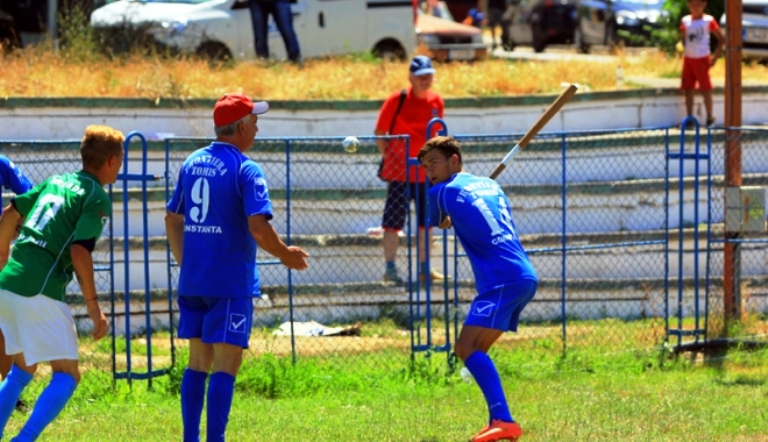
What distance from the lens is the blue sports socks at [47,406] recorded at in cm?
548

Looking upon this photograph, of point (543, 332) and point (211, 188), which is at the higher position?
point (211, 188)

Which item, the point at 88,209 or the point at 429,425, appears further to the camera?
the point at 429,425

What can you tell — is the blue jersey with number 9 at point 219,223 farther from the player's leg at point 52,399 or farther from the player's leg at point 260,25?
the player's leg at point 260,25

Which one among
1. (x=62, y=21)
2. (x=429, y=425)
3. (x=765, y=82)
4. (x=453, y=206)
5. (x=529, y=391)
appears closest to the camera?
(x=453, y=206)

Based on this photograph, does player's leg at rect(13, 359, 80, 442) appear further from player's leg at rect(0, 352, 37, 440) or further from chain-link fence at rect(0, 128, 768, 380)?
chain-link fence at rect(0, 128, 768, 380)

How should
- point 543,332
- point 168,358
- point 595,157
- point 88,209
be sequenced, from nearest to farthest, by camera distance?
point 88,209
point 168,358
point 543,332
point 595,157

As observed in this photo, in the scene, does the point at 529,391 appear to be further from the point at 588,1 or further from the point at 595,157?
the point at 588,1

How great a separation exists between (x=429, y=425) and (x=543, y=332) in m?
3.12

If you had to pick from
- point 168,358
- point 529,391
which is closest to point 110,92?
point 168,358

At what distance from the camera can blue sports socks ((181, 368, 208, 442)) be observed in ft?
19.1

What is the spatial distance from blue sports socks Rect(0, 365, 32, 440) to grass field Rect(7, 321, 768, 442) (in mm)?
843

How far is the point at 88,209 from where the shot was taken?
219 inches

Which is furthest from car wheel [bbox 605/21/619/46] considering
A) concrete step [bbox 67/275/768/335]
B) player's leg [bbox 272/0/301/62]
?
concrete step [bbox 67/275/768/335]

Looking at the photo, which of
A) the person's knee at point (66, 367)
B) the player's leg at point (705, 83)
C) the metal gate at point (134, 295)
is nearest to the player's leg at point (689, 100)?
the player's leg at point (705, 83)
